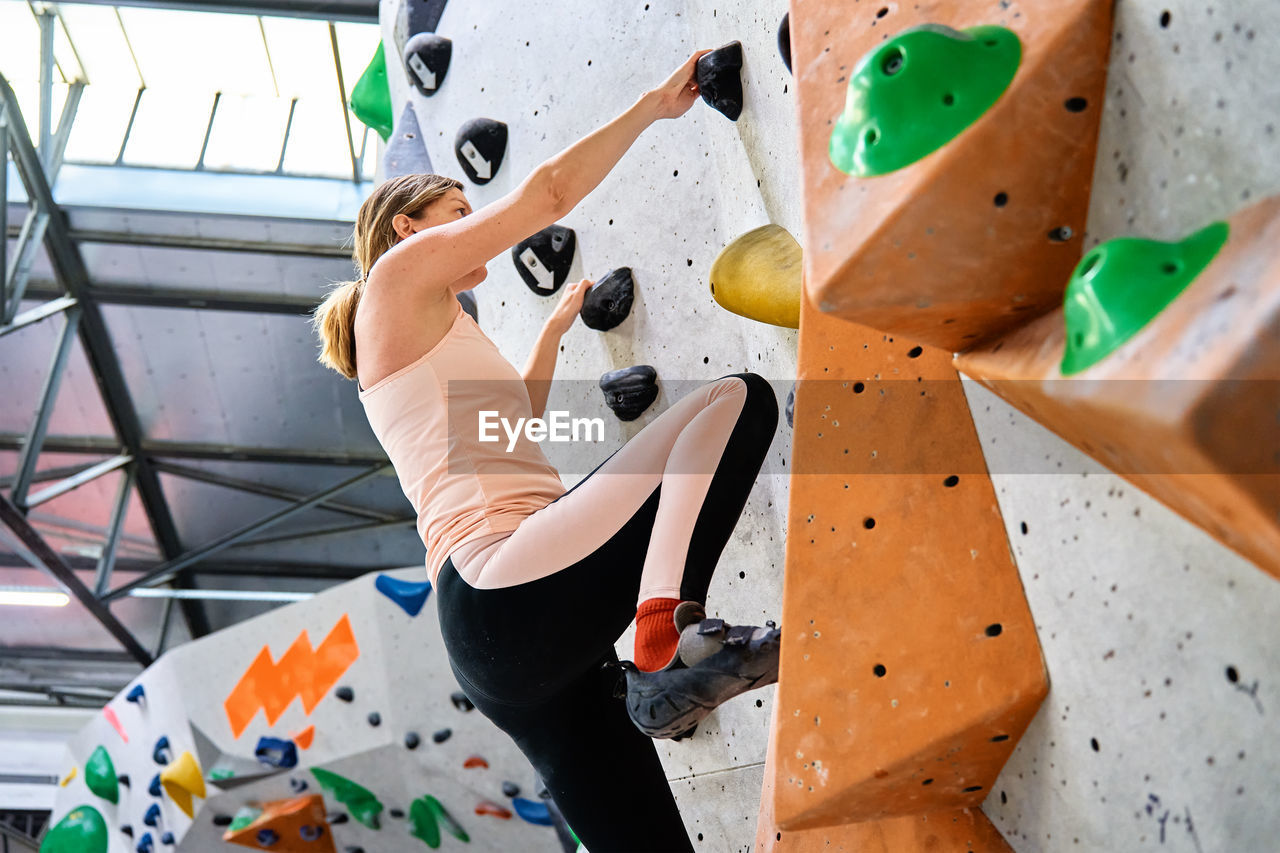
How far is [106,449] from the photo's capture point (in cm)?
811

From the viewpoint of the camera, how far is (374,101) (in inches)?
136

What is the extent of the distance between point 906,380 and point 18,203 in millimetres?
7413

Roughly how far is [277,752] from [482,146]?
2.80m

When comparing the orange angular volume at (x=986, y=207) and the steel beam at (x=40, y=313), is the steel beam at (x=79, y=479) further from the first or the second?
the orange angular volume at (x=986, y=207)

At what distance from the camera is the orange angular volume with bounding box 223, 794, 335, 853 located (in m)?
4.21

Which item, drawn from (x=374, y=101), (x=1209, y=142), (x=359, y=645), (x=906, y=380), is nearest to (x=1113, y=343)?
(x=1209, y=142)

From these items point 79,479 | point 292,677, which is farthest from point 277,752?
point 79,479

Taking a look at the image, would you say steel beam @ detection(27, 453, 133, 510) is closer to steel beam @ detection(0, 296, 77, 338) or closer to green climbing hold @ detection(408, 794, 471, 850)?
steel beam @ detection(0, 296, 77, 338)

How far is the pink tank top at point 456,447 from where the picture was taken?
149cm

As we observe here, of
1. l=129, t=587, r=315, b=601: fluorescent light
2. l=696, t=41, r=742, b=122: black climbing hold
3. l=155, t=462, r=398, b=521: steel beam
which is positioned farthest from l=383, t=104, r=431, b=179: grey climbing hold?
l=129, t=587, r=315, b=601: fluorescent light

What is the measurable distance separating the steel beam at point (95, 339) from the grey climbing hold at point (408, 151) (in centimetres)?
472

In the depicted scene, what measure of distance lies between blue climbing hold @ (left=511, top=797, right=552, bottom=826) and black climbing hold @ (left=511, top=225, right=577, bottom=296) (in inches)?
90.6

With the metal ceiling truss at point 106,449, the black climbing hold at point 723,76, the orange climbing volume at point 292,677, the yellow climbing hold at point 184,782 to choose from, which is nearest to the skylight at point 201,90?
the metal ceiling truss at point 106,449

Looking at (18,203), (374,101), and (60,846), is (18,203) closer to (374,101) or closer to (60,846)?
(60,846)
